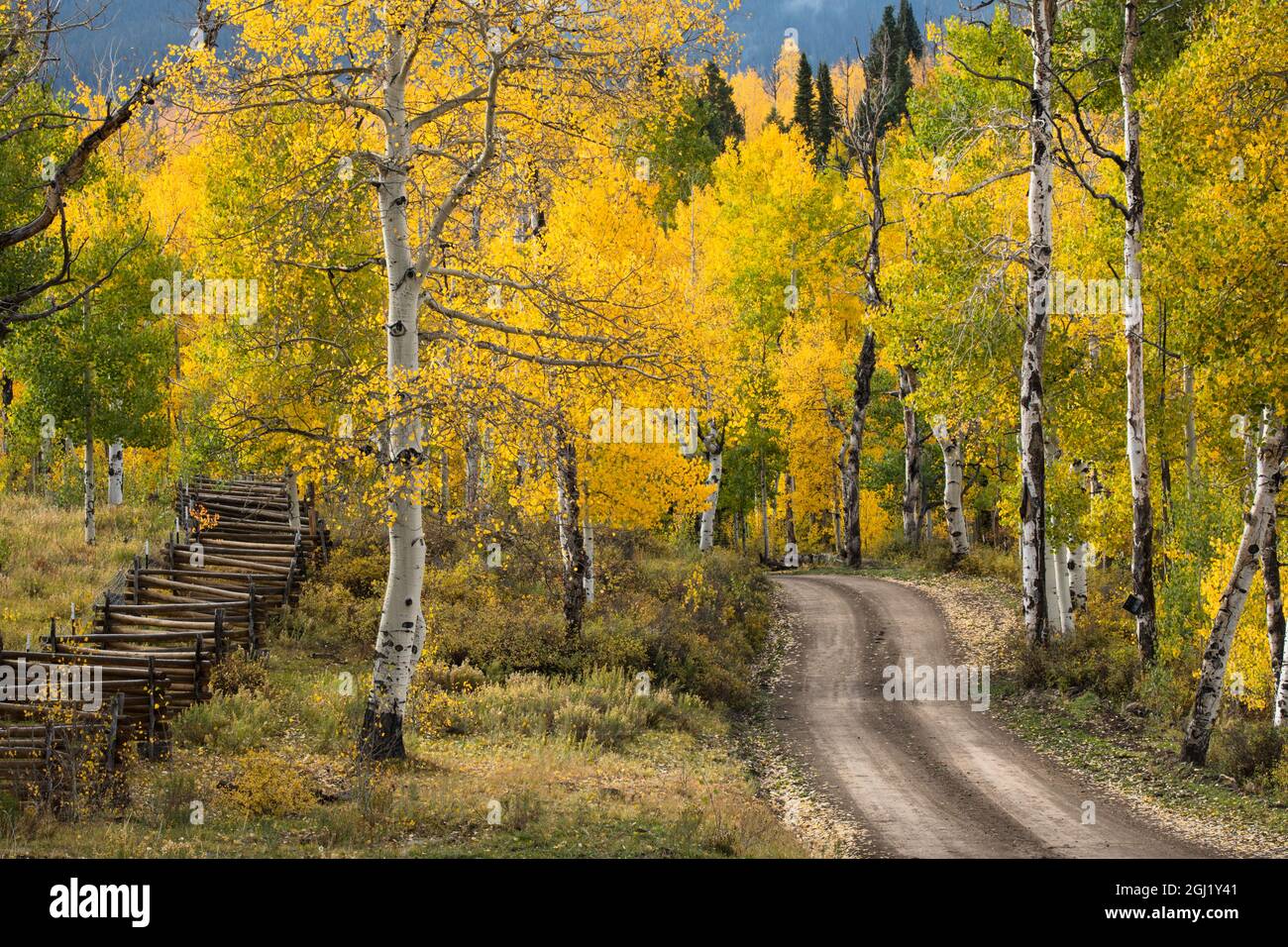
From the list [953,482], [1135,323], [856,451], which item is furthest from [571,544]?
[856,451]

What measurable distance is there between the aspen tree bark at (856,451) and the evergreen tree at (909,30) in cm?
5800

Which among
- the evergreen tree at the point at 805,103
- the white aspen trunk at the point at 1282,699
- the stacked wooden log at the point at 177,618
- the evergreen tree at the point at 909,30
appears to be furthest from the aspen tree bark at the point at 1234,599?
the evergreen tree at the point at 909,30

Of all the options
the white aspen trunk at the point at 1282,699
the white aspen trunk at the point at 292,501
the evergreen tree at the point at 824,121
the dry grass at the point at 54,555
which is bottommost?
the white aspen trunk at the point at 1282,699

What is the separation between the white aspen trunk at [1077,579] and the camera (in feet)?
80.0

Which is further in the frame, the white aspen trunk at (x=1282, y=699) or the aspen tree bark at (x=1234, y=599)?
the white aspen trunk at (x=1282, y=699)

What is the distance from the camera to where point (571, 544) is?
22000mm

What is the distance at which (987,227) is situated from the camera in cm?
2359

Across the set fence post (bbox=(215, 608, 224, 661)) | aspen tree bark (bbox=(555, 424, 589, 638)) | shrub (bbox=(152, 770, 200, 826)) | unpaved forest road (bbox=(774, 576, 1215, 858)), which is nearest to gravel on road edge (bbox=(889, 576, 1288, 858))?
unpaved forest road (bbox=(774, 576, 1215, 858))

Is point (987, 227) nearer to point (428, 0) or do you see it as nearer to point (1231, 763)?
point (1231, 763)

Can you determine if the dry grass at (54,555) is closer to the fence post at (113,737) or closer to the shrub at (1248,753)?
the fence post at (113,737)

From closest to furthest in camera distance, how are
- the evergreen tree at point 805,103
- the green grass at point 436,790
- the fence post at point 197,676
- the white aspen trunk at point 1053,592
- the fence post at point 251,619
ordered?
1. the green grass at point 436,790
2. the fence post at point 197,676
3. the fence post at point 251,619
4. the white aspen trunk at point 1053,592
5. the evergreen tree at point 805,103

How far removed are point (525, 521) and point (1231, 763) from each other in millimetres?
17560

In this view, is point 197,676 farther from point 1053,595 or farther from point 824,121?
point 824,121

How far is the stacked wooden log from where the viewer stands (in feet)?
39.4
